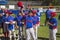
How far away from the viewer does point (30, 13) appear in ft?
35.8

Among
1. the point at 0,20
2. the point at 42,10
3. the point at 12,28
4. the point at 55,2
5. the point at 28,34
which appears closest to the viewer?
the point at 28,34

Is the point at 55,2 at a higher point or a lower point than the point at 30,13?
lower

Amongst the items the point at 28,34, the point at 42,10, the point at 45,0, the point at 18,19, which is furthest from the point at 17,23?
the point at 45,0

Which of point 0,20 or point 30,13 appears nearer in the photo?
point 30,13

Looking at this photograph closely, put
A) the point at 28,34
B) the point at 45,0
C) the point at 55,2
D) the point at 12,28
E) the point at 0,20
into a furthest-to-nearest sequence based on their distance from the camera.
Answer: the point at 45,0
the point at 55,2
the point at 0,20
the point at 12,28
the point at 28,34

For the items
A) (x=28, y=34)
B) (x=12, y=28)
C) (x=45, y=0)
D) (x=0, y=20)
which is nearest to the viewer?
(x=28, y=34)

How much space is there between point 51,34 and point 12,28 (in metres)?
2.09

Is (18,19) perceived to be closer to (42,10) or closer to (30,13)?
(30,13)

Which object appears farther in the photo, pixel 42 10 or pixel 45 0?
pixel 45 0

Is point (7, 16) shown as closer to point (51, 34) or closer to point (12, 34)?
point (12, 34)

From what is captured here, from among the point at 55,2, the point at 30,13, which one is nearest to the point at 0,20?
the point at 30,13

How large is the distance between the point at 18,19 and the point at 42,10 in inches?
915

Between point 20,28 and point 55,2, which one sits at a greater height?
point 20,28

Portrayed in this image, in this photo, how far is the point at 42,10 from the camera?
115 feet
